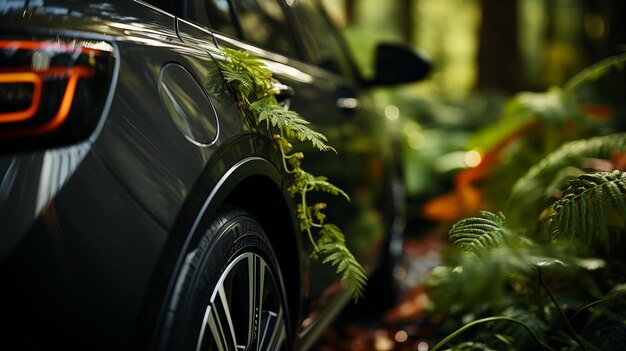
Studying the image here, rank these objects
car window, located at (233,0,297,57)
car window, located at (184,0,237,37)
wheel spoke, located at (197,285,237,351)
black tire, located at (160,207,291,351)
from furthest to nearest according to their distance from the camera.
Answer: car window, located at (233,0,297,57)
car window, located at (184,0,237,37)
wheel spoke, located at (197,285,237,351)
black tire, located at (160,207,291,351)

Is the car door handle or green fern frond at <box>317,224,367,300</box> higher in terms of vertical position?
the car door handle

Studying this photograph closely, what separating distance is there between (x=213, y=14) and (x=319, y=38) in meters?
1.48

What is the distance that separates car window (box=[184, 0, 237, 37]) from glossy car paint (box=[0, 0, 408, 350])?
12 cm

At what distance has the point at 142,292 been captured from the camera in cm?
157

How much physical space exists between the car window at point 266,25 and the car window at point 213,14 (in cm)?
11

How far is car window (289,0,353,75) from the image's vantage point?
3.50 metres

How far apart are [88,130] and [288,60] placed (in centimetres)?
154

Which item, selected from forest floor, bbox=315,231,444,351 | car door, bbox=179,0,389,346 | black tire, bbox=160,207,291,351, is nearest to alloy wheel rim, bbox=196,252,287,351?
black tire, bbox=160,207,291,351

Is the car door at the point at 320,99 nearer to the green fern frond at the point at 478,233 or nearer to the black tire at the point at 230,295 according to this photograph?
the black tire at the point at 230,295

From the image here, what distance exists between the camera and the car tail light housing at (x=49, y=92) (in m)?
1.43

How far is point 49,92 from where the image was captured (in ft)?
4.83

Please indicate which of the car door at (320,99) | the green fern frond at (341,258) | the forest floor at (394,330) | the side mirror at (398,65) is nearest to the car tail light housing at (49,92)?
the car door at (320,99)

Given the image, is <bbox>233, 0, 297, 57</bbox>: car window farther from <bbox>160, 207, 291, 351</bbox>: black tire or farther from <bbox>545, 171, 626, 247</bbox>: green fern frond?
<bbox>545, 171, 626, 247</bbox>: green fern frond

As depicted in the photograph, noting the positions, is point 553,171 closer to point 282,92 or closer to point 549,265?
point 549,265
